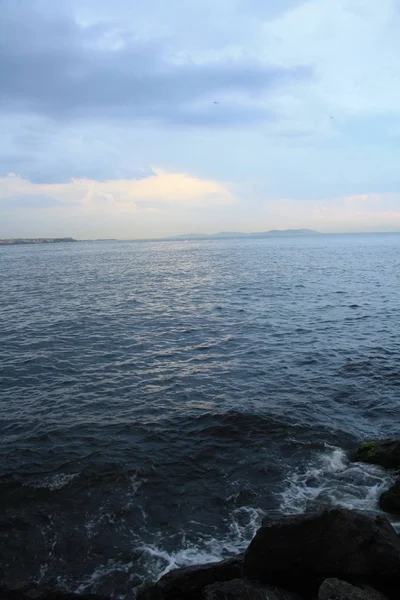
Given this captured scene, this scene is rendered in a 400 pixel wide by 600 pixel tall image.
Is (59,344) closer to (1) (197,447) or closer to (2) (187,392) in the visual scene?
(2) (187,392)

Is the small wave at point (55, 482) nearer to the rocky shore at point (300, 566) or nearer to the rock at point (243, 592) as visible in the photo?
the rocky shore at point (300, 566)

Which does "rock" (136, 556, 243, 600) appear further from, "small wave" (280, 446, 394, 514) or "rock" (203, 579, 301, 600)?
"small wave" (280, 446, 394, 514)

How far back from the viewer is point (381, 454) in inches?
593

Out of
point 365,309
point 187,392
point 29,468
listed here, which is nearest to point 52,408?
point 29,468

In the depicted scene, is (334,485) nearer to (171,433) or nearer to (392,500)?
(392,500)

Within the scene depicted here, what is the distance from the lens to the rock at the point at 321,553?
367 inches

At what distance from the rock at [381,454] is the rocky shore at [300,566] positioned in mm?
5203

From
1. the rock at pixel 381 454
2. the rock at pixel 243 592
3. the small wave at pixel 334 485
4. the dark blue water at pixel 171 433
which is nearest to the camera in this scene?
the rock at pixel 243 592

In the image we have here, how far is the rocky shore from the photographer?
916 cm

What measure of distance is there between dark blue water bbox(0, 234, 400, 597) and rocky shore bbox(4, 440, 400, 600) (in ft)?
3.84

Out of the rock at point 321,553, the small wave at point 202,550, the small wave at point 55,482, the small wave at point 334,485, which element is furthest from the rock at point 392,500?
the small wave at point 55,482

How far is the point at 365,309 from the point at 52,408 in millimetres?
32511

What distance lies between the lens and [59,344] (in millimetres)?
30469

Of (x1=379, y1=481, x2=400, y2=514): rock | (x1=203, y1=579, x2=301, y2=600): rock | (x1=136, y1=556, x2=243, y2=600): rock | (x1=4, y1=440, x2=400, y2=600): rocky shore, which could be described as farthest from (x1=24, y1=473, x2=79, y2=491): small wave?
(x1=379, y1=481, x2=400, y2=514): rock
